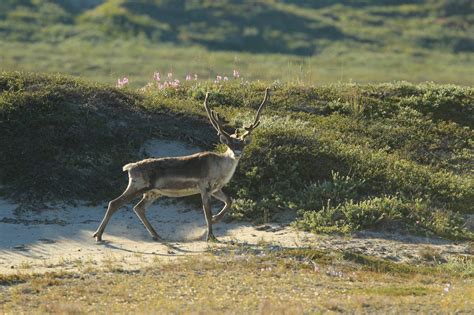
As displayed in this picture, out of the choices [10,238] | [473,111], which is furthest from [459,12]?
[10,238]

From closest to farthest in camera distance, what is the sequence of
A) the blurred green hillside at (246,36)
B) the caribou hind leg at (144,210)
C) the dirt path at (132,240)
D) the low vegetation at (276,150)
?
the dirt path at (132,240), the caribou hind leg at (144,210), the low vegetation at (276,150), the blurred green hillside at (246,36)

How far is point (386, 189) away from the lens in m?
17.5

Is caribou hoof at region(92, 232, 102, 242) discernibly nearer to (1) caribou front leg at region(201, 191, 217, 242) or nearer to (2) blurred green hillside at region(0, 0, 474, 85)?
(1) caribou front leg at region(201, 191, 217, 242)

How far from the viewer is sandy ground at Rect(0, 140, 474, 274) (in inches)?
550

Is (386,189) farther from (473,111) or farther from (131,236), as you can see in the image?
(473,111)

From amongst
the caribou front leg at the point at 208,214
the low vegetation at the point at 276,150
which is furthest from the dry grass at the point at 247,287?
the low vegetation at the point at 276,150

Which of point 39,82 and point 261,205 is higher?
point 39,82

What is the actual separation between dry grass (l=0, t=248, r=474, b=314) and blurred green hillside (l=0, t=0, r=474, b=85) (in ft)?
142

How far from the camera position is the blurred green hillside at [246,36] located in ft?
205

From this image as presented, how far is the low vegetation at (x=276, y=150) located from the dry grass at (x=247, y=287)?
2.33 metres

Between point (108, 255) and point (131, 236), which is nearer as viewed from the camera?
point (108, 255)

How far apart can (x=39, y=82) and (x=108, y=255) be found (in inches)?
291

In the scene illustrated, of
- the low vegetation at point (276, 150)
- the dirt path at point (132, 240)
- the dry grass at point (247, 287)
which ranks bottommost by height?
the dirt path at point (132, 240)

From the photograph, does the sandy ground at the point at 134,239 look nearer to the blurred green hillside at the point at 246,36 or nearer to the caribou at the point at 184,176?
the caribou at the point at 184,176
